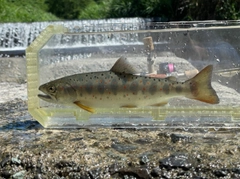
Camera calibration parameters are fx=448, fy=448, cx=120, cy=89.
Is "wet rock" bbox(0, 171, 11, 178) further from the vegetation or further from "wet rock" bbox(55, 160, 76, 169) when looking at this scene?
the vegetation

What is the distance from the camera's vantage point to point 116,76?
5.33ft

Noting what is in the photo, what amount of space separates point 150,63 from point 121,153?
52cm

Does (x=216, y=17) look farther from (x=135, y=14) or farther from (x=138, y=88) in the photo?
(x=138, y=88)

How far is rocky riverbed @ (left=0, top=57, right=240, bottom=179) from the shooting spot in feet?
4.47

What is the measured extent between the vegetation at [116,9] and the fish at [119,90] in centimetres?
948

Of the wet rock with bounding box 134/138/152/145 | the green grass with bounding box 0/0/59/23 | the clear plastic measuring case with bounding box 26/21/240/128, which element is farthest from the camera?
the green grass with bounding box 0/0/59/23

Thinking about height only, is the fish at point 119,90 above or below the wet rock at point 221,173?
above

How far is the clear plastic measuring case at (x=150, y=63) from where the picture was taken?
5.82ft

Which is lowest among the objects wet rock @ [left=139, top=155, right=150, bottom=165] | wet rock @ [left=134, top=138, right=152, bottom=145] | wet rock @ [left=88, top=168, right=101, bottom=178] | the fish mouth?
wet rock @ [left=88, top=168, right=101, bottom=178]

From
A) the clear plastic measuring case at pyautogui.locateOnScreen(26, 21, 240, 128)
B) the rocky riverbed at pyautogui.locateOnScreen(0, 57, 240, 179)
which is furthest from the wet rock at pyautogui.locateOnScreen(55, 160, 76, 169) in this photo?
the clear plastic measuring case at pyautogui.locateOnScreen(26, 21, 240, 128)

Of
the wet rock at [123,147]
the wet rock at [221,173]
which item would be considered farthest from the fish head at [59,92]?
the wet rock at [221,173]

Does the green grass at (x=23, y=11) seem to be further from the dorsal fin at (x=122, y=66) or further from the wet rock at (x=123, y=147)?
the wet rock at (x=123, y=147)

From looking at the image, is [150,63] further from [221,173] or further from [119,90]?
[221,173]

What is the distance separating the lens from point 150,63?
Result: 6.11ft
